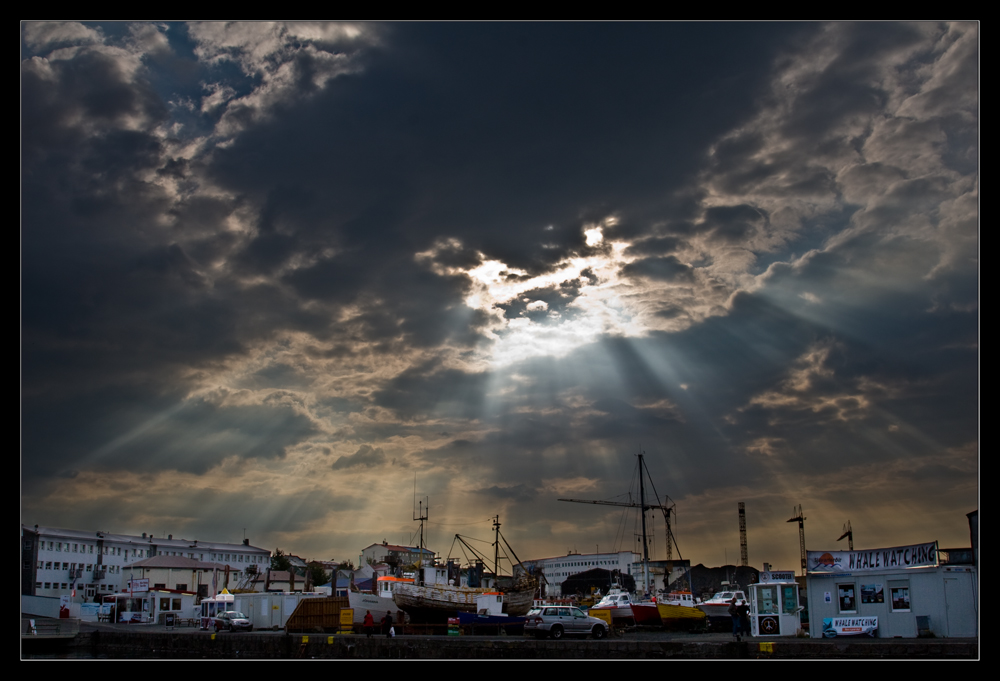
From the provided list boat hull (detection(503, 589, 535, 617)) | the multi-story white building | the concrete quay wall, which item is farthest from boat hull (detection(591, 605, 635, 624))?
the multi-story white building

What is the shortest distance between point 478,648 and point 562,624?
8.95m

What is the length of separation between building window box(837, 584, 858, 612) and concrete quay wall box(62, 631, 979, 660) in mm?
3212

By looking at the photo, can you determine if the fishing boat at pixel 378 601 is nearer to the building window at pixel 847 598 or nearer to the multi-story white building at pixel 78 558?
the building window at pixel 847 598

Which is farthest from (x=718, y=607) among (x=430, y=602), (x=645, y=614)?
(x=430, y=602)

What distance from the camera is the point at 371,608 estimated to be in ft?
154

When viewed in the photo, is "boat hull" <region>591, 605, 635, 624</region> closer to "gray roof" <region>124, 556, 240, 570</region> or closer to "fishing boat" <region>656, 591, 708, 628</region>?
"fishing boat" <region>656, 591, 708, 628</region>

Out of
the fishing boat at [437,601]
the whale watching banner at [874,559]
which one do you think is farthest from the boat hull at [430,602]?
the whale watching banner at [874,559]

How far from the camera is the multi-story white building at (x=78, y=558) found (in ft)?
276

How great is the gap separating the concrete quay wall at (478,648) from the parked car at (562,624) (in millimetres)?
5447

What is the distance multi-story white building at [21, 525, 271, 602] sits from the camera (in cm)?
8412

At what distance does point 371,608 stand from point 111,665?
728 inches

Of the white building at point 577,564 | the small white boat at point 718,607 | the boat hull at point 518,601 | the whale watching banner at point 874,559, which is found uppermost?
the whale watching banner at point 874,559

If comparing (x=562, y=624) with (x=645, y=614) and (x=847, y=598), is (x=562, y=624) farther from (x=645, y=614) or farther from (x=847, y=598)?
(x=847, y=598)
